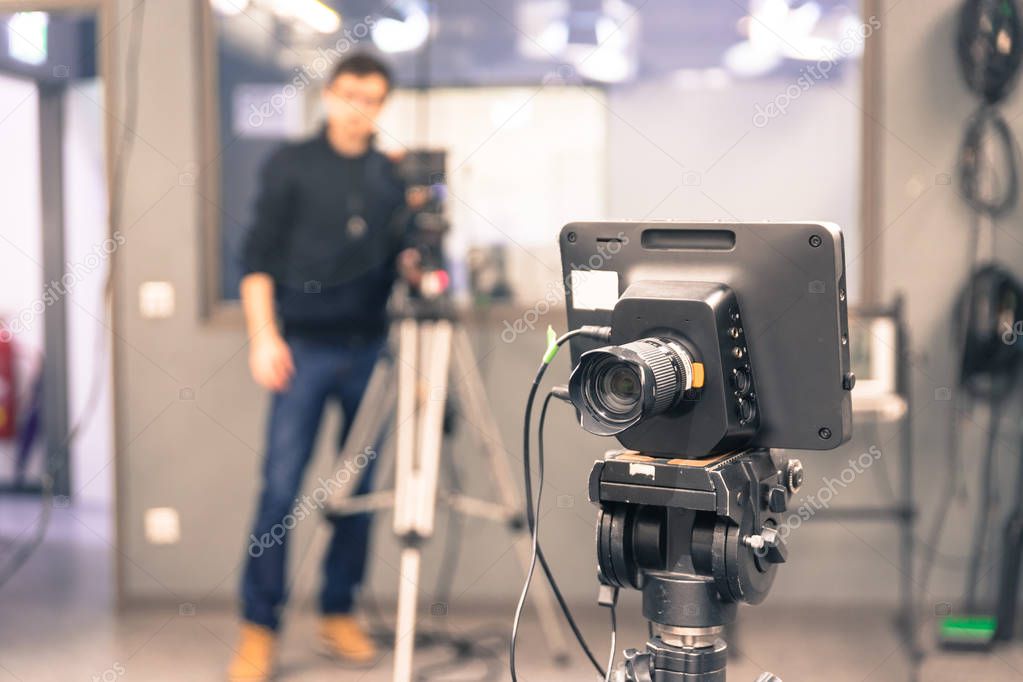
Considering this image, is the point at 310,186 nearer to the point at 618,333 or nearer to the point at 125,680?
the point at 125,680

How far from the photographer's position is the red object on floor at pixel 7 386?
4.95 metres

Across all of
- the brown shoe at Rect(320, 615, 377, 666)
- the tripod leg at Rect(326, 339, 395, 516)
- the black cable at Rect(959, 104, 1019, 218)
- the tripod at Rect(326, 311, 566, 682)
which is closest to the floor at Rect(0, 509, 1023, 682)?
the brown shoe at Rect(320, 615, 377, 666)

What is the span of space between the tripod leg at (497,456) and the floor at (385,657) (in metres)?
0.06

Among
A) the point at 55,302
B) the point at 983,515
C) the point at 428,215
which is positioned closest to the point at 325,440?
the point at 428,215

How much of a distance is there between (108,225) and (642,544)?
2.58 m

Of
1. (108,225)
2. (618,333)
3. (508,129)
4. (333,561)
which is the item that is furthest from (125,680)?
(618,333)

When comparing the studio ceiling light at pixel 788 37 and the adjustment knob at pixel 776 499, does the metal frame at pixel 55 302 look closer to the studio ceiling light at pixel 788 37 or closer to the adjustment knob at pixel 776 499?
the studio ceiling light at pixel 788 37

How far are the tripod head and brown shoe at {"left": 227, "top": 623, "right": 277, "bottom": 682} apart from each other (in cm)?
171

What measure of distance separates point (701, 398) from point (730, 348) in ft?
0.21

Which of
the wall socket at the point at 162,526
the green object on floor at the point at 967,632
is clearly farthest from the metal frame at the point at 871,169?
the wall socket at the point at 162,526

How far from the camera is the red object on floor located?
4.95 m

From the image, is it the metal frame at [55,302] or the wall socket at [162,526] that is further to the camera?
the metal frame at [55,302]

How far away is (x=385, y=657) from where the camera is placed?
289 centimetres

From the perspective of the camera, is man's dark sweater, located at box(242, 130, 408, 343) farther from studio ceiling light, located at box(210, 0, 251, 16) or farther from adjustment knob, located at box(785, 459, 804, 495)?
adjustment knob, located at box(785, 459, 804, 495)
